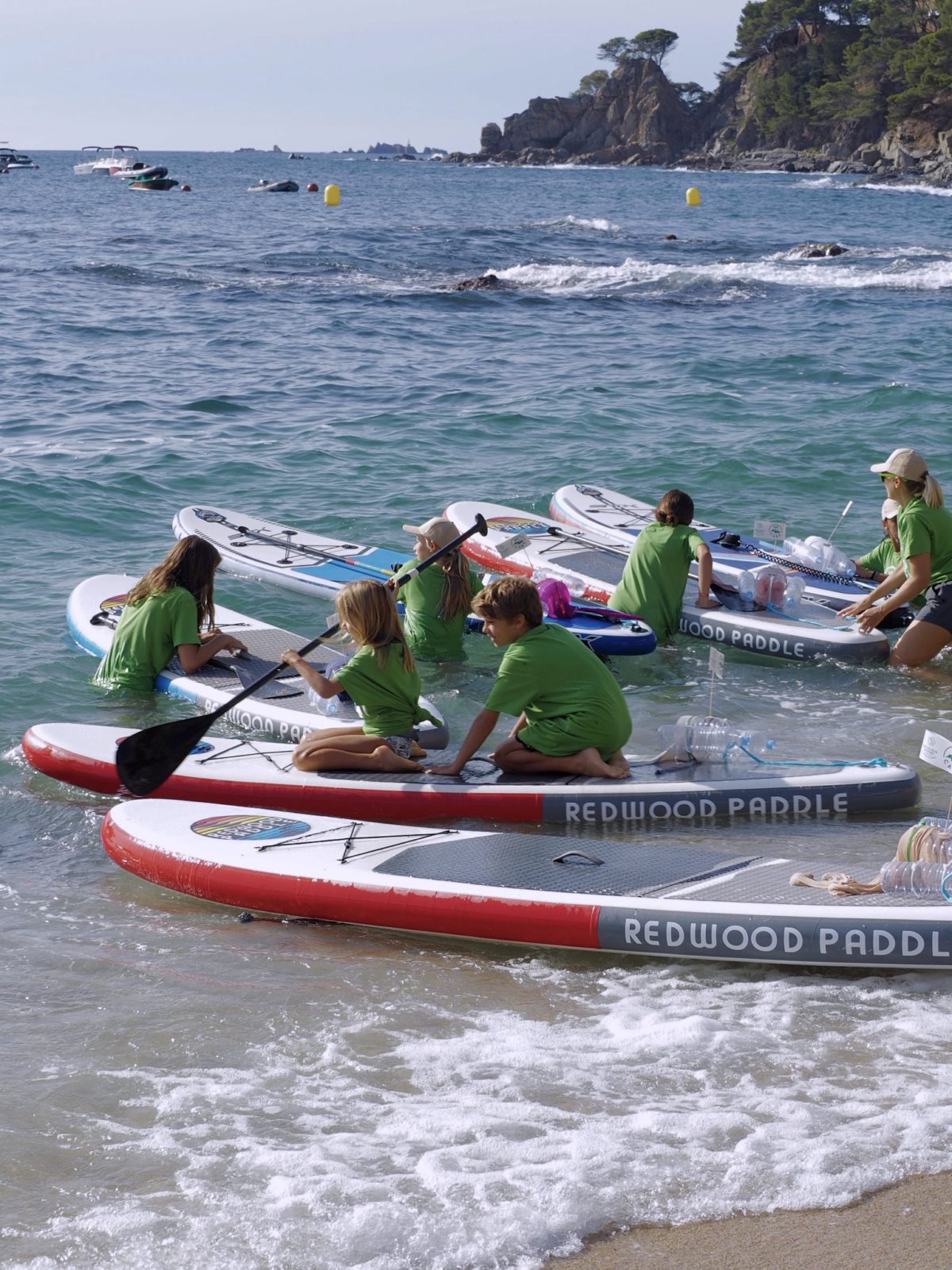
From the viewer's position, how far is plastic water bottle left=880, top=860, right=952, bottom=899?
17.9 feet

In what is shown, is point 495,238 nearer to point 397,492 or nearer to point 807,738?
point 397,492

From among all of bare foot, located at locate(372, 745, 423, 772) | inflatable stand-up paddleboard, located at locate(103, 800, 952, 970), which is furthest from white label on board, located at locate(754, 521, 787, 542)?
bare foot, located at locate(372, 745, 423, 772)

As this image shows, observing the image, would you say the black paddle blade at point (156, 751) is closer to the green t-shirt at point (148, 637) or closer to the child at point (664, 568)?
the green t-shirt at point (148, 637)

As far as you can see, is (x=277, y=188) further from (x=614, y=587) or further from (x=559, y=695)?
(x=559, y=695)

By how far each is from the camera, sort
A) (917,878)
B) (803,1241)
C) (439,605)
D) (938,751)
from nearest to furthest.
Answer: (803,1241) < (938,751) < (917,878) < (439,605)

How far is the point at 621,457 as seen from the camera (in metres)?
15.4

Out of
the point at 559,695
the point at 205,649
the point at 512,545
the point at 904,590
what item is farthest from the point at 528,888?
the point at 904,590

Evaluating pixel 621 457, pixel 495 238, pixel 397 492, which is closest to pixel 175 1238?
pixel 397 492

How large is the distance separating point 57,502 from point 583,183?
77.8m

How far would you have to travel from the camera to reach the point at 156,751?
6945 millimetres

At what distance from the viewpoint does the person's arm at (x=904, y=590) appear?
888 centimetres

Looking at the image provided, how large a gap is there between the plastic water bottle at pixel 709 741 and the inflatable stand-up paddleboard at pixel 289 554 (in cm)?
233

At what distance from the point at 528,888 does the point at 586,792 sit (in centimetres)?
122

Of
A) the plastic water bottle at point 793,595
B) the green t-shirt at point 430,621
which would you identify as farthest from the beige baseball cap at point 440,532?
the plastic water bottle at point 793,595
